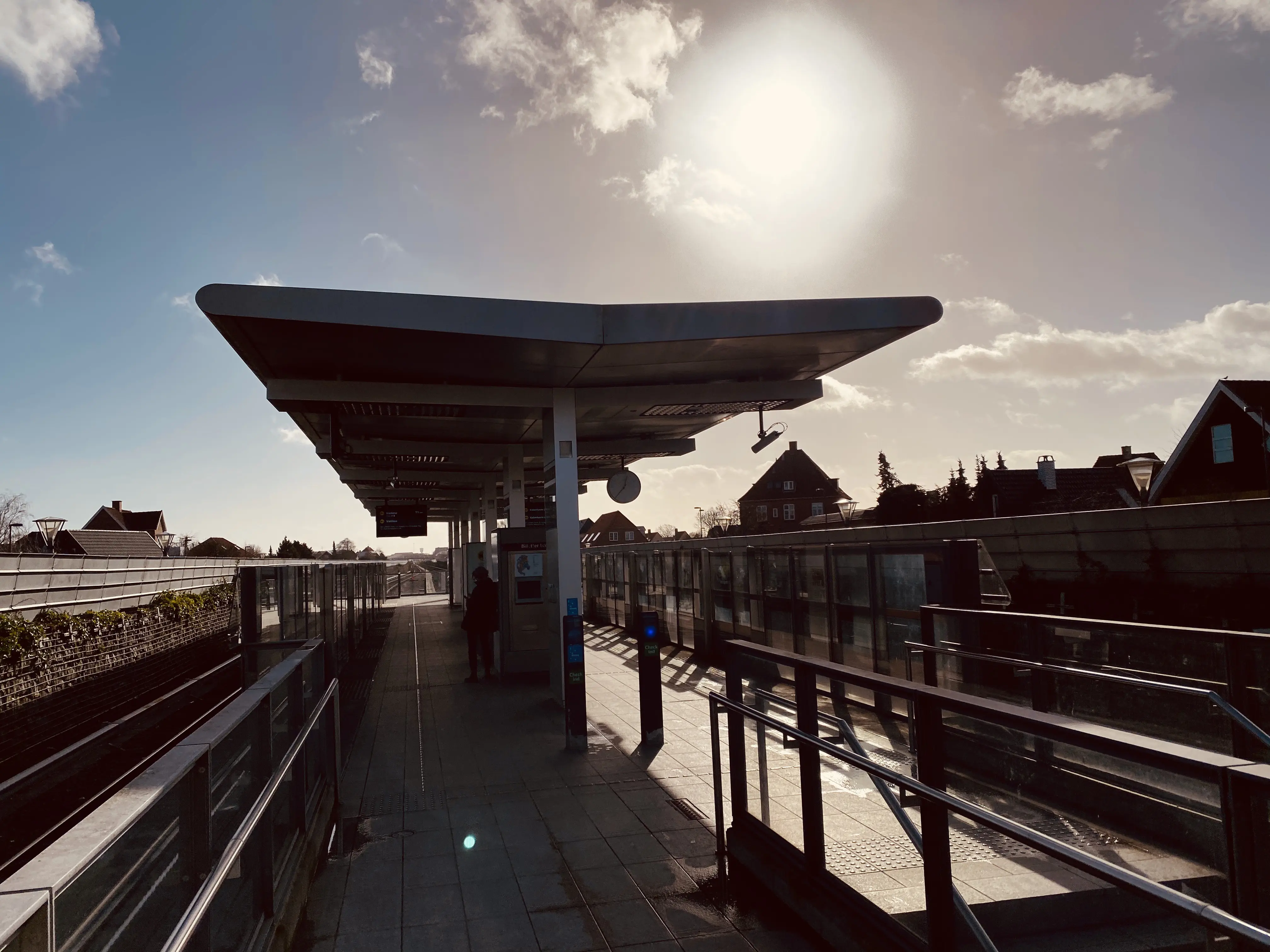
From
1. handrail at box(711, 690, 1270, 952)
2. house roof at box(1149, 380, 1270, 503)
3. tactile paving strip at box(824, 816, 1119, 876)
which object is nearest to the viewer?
handrail at box(711, 690, 1270, 952)

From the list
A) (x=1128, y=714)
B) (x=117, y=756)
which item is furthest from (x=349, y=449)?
(x=1128, y=714)

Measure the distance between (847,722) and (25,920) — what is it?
3.44 metres

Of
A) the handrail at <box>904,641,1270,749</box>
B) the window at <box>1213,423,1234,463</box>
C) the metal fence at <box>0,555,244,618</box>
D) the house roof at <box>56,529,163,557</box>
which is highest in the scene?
the window at <box>1213,423,1234,463</box>

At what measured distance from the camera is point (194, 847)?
8.26 feet

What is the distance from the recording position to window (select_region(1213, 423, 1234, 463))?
31.0 m

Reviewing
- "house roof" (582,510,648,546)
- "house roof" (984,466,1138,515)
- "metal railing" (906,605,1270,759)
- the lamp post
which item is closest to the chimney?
"house roof" (984,466,1138,515)

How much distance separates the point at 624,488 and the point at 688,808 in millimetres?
9066

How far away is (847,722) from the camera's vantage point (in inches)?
162

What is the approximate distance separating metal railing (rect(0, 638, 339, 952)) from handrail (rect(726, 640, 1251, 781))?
226 cm

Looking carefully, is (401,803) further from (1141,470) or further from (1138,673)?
(1141,470)

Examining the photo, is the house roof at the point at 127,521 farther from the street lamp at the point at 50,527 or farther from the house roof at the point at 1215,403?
the house roof at the point at 1215,403

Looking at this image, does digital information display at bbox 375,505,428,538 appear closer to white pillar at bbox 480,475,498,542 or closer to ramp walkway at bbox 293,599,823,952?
white pillar at bbox 480,475,498,542

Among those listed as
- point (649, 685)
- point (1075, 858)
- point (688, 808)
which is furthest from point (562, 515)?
point (1075, 858)

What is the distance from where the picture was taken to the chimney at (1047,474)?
140 feet
